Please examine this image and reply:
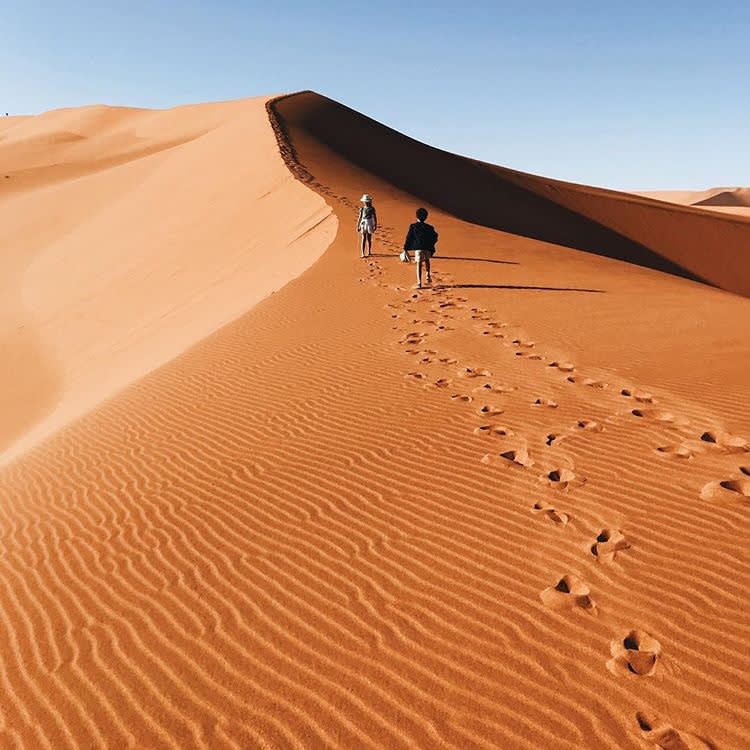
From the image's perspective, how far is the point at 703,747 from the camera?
2.52 m

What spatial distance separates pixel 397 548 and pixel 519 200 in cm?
3430

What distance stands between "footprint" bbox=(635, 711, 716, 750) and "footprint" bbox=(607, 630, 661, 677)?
0.91 feet

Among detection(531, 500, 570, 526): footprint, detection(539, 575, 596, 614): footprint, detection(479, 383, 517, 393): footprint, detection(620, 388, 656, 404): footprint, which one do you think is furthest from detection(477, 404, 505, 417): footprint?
detection(539, 575, 596, 614): footprint

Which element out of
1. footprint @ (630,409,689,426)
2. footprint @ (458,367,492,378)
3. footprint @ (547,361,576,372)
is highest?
footprint @ (547,361,576,372)

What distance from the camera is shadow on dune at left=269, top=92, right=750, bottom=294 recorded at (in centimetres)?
2911

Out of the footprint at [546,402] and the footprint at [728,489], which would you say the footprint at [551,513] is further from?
the footprint at [546,402]

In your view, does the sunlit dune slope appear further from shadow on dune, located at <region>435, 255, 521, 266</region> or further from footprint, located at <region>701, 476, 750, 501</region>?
footprint, located at <region>701, 476, 750, 501</region>

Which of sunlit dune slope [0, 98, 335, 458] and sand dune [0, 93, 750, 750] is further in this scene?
sunlit dune slope [0, 98, 335, 458]

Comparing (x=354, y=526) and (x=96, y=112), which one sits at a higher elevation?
(x=96, y=112)

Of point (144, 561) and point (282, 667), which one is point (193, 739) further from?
point (144, 561)

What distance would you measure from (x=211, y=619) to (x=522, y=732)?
181 cm

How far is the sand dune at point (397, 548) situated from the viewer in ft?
9.49

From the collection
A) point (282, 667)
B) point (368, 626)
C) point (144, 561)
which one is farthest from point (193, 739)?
point (144, 561)

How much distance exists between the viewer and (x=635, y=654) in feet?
9.86
